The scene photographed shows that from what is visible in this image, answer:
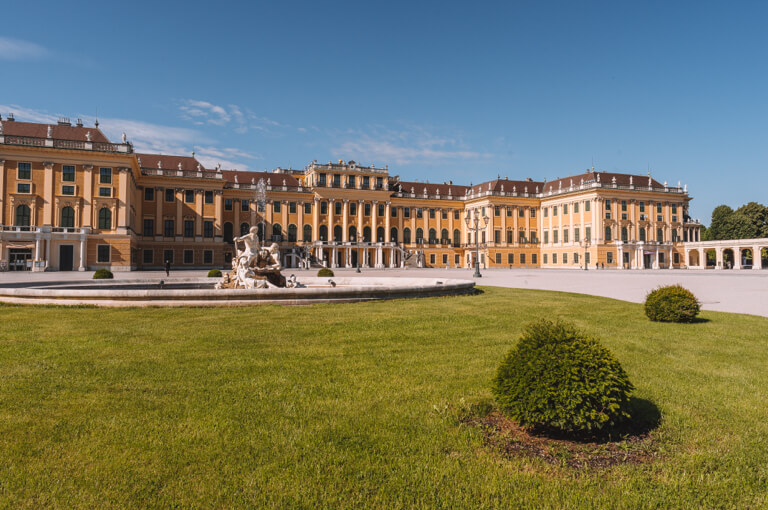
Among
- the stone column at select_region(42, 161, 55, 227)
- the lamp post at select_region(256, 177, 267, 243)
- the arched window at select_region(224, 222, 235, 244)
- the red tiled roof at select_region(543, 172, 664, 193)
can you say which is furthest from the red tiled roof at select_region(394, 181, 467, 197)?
the stone column at select_region(42, 161, 55, 227)

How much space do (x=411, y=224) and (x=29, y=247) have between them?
4981 centimetres

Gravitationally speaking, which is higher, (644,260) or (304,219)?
(304,219)

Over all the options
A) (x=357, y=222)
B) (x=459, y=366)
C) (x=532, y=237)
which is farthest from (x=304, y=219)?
(x=459, y=366)

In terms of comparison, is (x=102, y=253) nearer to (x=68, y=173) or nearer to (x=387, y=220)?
(x=68, y=173)

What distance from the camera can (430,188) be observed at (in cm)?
7944

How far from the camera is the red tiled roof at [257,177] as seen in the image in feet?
218

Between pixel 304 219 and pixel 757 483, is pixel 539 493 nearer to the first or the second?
pixel 757 483

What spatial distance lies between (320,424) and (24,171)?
167 feet

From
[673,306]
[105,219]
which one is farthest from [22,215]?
[673,306]

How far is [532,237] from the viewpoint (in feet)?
245

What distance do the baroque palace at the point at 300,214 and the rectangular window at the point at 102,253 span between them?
10cm

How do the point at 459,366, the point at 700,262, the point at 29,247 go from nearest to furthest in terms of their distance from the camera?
the point at 459,366, the point at 29,247, the point at 700,262

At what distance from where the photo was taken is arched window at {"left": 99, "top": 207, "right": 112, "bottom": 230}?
44.1m

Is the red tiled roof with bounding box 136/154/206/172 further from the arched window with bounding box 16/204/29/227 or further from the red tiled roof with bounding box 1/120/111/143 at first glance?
the arched window with bounding box 16/204/29/227
